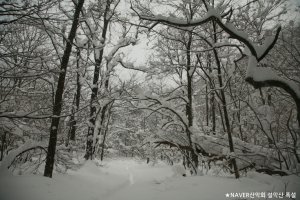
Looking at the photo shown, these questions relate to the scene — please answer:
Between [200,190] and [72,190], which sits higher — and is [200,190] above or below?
above

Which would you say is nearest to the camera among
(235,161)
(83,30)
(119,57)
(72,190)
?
(72,190)

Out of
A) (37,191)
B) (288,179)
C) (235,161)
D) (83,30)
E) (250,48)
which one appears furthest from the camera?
(83,30)

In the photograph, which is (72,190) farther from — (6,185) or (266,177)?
(266,177)

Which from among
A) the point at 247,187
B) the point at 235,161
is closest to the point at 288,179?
the point at 247,187

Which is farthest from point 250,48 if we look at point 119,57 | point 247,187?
point 119,57

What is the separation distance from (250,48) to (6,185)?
6.50 meters

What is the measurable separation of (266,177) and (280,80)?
110 inches

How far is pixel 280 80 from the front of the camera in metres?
4.30

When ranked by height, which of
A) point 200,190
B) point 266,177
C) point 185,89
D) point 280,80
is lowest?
point 200,190

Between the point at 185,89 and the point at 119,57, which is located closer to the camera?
the point at 119,57

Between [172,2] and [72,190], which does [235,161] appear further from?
[172,2]

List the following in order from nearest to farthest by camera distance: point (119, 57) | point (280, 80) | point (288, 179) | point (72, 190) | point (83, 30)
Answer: point (280, 80) < point (288, 179) < point (72, 190) < point (83, 30) < point (119, 57)

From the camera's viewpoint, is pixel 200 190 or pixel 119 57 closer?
Result: pixel 200 190

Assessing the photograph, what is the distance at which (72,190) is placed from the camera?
6484mm
